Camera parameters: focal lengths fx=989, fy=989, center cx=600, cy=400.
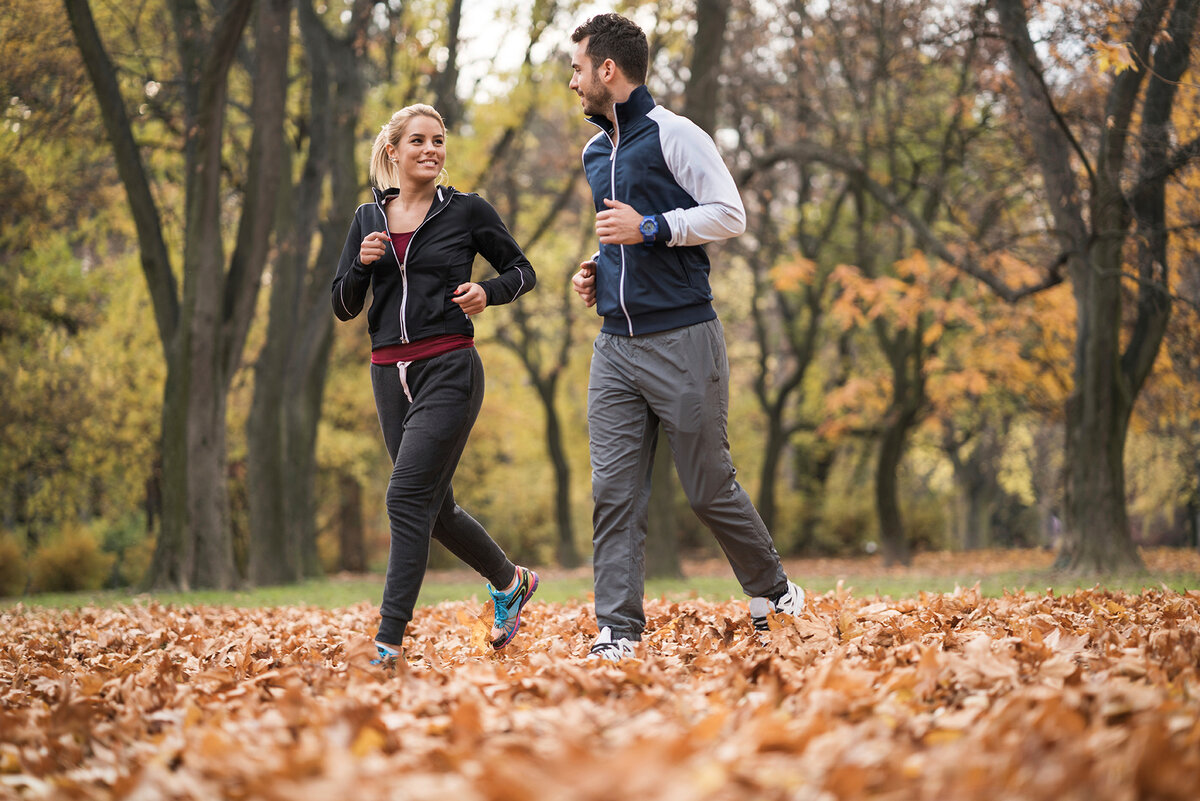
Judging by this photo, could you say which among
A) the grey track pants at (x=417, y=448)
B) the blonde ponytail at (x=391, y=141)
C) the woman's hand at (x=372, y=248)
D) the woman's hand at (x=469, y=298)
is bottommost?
the grey track pants at (x=417, y=448)

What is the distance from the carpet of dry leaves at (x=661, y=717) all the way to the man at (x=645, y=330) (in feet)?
1.39

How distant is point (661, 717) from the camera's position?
246cm

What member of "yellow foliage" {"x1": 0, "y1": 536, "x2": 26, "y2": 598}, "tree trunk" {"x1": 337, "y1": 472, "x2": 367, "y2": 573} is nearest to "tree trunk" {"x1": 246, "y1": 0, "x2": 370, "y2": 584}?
"yellow foliage" {"x1": 0, "y1": 536, "x2": 26, "y2": 598}

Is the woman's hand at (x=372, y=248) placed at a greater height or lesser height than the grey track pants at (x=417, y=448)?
greater

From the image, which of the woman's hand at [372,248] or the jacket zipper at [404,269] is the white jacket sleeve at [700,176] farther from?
the woman's hand at [372,248]

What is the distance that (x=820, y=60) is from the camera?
51.1ft

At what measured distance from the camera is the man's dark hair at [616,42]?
411 cm

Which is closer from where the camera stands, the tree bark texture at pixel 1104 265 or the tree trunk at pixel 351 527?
the tree bark texture at pixel 1104 265

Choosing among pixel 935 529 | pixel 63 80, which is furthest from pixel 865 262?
pixel 63 80

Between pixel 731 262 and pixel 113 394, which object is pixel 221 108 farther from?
pixel 731 262

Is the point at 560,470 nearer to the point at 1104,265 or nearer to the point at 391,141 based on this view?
the point at 1104,265

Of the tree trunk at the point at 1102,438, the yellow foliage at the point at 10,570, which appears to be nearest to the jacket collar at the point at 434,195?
the tree trunk at the point at 1102,438

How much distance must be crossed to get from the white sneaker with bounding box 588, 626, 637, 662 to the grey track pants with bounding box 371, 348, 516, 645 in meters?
0.75

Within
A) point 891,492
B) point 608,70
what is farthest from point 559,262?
point 608,70
